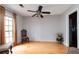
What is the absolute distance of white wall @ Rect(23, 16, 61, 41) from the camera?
246cm

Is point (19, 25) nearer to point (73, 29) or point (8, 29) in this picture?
point (8, 29)

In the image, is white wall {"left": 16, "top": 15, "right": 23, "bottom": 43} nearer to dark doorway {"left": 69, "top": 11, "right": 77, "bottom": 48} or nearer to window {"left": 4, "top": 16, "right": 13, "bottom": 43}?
window {"left": 4, "top": 16, "right": 13, "bottom": 43}

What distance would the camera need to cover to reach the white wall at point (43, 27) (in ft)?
8.07

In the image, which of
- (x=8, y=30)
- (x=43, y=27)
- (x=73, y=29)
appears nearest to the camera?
(x=8, y=30)

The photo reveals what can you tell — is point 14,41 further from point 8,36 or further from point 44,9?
point 44,9

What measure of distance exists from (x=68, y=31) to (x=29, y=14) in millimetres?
1299

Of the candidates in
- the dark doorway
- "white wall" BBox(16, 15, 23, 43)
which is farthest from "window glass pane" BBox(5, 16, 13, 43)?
the dark doorway

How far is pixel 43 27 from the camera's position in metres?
2.59

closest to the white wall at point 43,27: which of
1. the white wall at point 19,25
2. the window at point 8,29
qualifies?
the white wall at point 19,25

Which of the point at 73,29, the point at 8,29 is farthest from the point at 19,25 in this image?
the point at 73,29

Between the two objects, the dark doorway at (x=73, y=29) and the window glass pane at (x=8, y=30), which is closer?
the window glass pane at (x=8, y=30)

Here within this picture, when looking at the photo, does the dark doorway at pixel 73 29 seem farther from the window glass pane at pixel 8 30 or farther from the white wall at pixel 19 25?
the window glass pane at pixel 8 30

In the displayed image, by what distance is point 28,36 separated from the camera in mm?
2584

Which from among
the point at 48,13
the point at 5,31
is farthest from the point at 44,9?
the point at 5,31
